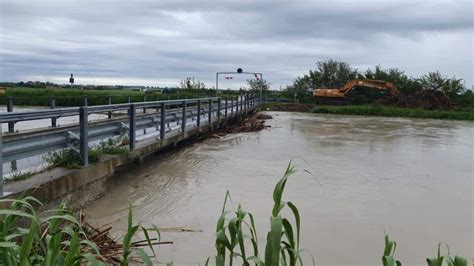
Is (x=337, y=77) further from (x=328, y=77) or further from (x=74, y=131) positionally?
(x=74, y=131)

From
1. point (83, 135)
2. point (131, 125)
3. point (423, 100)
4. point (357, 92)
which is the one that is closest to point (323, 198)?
point (131, 125)

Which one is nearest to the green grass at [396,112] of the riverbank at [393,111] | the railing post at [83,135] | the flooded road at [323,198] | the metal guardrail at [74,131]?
the riverbank at [393,111]

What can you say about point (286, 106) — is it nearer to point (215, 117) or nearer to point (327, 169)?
point (215, 117)

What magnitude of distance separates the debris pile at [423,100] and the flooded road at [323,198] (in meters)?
27.5

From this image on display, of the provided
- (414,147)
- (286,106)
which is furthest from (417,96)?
(414,147)

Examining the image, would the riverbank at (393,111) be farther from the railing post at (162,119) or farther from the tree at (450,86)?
the railing post at (162,119)

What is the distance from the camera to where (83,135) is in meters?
6.20

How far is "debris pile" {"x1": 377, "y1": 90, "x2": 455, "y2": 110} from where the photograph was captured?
39781mm

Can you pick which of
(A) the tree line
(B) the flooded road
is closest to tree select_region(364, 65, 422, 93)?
(A) the tree line

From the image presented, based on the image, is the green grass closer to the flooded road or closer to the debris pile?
the debris pile

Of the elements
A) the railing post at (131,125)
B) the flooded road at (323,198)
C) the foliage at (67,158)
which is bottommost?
the flooded road at (323,198)

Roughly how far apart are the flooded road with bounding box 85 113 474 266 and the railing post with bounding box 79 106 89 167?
683 millimetres

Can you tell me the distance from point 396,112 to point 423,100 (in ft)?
16.0

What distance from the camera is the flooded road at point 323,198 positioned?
5.47 metres
